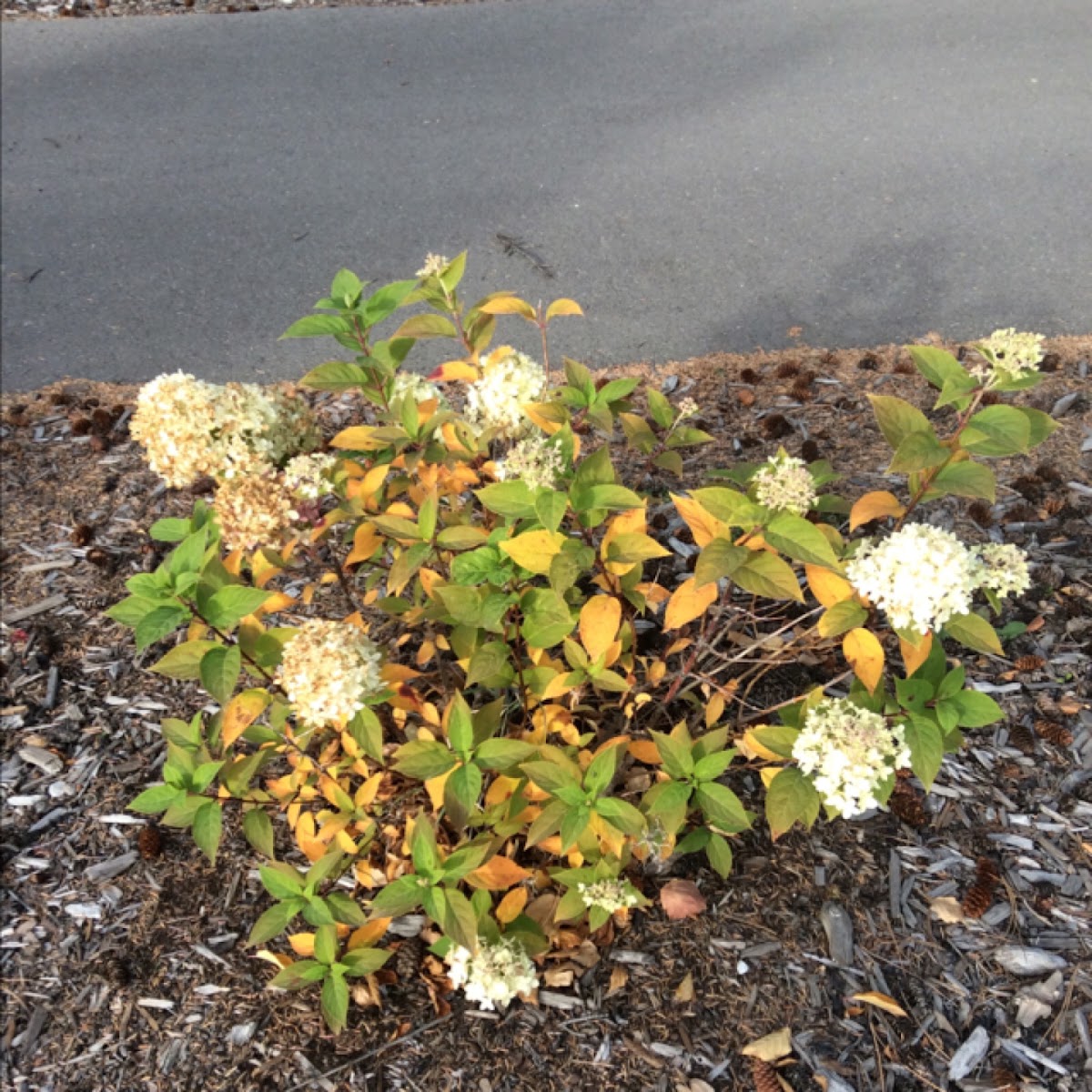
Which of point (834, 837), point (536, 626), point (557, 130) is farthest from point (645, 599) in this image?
point (557, 130)

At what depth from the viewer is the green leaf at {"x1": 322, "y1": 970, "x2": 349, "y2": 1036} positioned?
6.15 ft

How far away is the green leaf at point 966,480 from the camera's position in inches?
65.1

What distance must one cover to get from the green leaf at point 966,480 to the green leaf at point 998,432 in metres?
0.04

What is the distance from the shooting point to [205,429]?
1.84 metres

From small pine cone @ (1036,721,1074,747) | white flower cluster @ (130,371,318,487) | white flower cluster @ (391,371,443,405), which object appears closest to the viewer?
white flower cluster @ (130,371,318,487)

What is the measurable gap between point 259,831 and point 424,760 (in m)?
0.48

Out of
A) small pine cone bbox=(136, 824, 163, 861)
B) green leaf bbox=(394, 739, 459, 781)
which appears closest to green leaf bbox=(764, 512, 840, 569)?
green leaf bbox=(394, 739, 459, 781)

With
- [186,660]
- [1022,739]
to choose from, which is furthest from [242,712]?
[1022,739]

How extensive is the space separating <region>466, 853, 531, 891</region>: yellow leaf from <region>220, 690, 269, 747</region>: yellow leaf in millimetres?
588

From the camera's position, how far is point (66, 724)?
108 inches

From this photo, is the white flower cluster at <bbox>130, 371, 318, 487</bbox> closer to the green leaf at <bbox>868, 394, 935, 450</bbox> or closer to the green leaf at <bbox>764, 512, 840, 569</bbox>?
the green leaf at <bbox>764, 512, 840, 569</bbox>

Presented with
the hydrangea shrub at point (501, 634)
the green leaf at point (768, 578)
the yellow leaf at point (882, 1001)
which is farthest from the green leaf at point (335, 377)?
the yellow leaf at point (882, 1001)

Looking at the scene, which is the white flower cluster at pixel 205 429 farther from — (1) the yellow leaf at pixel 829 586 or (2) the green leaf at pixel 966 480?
(2) the green leaf at pixel 966 480

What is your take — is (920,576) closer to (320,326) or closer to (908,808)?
(908,808)
